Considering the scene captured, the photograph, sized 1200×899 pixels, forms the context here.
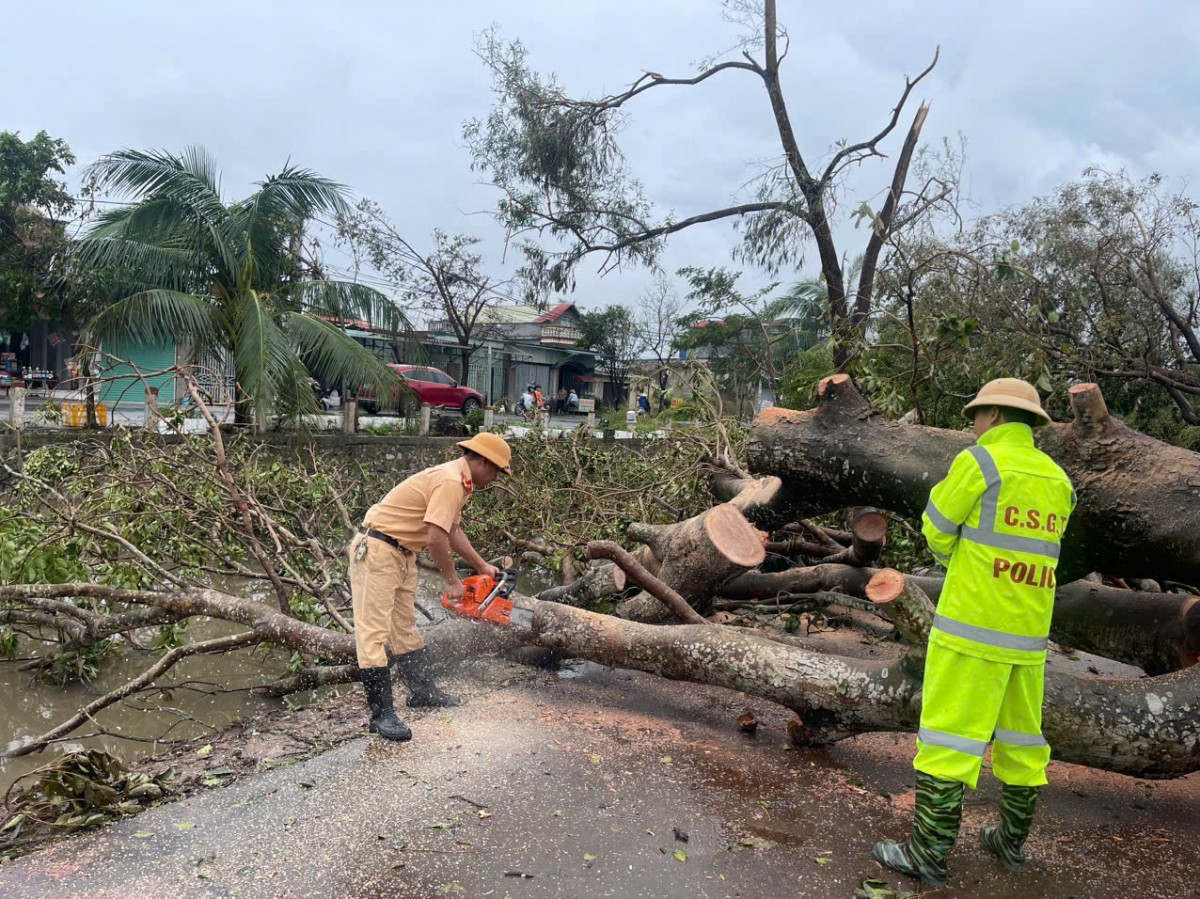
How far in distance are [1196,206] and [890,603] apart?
789 cm

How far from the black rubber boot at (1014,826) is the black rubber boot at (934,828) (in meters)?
0.20

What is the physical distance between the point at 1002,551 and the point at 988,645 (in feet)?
0.91

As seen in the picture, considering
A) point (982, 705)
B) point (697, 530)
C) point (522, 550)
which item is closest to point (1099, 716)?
point (982, 705)

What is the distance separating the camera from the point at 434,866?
2.51 metres

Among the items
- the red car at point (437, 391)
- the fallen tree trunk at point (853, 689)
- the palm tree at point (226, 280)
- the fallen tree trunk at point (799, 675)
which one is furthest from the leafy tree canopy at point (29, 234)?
the fallen tree trunk at point (853, 689)

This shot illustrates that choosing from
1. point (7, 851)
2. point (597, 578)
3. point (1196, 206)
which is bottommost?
point (7, 851)

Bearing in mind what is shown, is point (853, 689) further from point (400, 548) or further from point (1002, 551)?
point (400, 548)

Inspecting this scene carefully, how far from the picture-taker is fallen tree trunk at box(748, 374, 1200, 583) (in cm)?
304

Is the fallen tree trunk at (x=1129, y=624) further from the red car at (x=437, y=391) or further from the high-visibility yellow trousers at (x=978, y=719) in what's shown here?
the red car at (x=437, y=391)

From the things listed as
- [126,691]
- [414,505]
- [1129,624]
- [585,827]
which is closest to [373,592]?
[414,505]

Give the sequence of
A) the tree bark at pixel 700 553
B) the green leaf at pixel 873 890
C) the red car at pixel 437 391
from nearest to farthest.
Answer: the green leaf at pixel 873 890, the tree bark at pixel 700 553, the red car at pixel 437 391

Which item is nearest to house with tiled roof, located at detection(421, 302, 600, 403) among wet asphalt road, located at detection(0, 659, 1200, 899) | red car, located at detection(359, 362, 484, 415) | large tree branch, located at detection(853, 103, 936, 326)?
red car, located at detection(359, 362, 484, 415)

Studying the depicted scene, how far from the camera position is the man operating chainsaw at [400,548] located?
349cm

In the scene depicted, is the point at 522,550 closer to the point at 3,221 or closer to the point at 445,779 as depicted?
the point at 445,779
